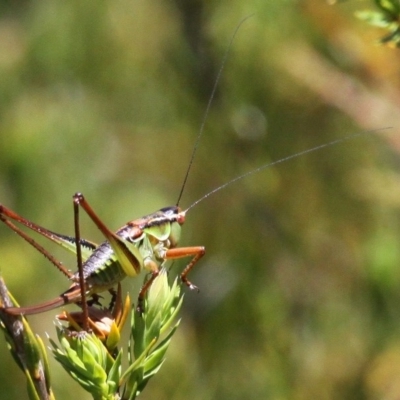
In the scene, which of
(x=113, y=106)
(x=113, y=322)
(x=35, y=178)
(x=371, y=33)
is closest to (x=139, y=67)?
(x=113, y=106)

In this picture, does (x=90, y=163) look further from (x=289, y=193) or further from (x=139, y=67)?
(x=289, y=193)

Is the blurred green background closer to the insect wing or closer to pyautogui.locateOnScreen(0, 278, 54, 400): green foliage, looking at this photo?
the insect wing

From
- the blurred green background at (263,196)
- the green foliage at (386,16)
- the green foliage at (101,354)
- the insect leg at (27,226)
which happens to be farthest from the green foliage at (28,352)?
the blurred green background at (263,196)

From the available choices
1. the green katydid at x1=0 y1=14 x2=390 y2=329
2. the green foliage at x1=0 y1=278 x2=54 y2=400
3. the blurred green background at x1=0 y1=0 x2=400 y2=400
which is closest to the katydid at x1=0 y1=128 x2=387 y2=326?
the green katydid at x1=0 y1=14 x2=390 y2=329

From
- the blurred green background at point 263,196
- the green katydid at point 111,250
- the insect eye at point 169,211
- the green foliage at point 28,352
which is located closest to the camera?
the green foliage at point 28,352

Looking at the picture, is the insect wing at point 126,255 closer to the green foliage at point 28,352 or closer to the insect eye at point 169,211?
the insect eye at point 169,211

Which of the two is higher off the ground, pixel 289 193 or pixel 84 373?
pixel 289 193

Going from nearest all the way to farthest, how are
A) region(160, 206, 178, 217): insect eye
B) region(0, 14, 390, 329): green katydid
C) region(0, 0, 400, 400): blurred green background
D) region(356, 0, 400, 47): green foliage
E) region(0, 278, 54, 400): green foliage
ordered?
1. region(0, 278, 54, 400): green foliage
2. region(356, 0, 400, 47): green foliage
3. region(0, 14, 390, 329): green katydid
4. region(160, 206, 178, 217): insect eye
5. region(0, 0, 400, 400): blurred green background

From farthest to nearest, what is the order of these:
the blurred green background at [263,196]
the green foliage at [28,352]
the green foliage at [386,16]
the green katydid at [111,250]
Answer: the blurred green background at [263,196], the green katydid at [111,250], the green foliage at [386,16], the green foliage at [28,352]

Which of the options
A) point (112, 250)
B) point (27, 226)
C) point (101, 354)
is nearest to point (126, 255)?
point (112, 250)
